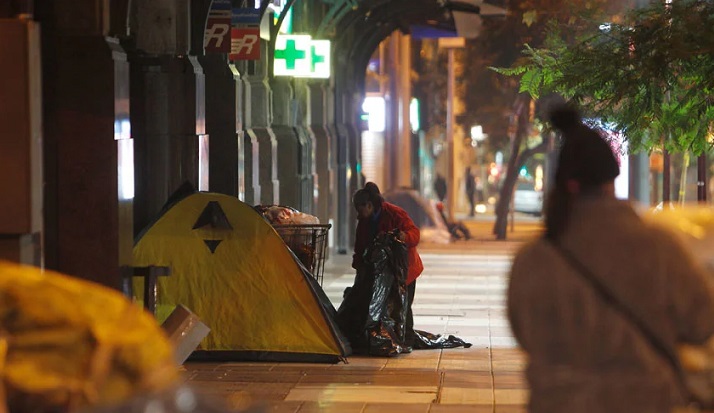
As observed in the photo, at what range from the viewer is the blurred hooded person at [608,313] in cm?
447

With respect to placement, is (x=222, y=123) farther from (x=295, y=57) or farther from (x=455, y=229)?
(x=455, y=229)

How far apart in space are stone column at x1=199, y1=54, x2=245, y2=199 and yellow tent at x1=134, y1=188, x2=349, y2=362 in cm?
345

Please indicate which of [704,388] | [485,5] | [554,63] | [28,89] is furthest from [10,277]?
[485,5]

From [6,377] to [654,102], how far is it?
25.9 ft

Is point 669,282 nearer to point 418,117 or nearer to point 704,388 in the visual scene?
point 704,388

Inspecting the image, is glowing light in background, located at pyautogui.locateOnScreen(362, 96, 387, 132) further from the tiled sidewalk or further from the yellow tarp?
the yellow tarp

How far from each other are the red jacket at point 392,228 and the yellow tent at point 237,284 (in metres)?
0.90

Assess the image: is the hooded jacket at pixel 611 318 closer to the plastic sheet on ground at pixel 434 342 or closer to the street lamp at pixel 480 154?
the plastic sheet on ground at pixel 434 342

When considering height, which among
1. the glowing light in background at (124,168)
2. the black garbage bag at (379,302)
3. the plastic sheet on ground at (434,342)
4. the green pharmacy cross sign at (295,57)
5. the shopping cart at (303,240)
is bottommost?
the plastic sheet on ground at (434,342)

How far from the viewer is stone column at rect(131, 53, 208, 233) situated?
528 inches

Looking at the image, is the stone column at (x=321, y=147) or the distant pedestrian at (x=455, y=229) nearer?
the stone column at (x=321, y=147)

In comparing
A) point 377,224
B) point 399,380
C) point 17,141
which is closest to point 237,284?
point 377,224

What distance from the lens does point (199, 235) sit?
38.7ft

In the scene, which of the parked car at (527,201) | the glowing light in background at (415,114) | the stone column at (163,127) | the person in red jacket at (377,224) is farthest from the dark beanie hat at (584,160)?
the parked car at (527,201)
